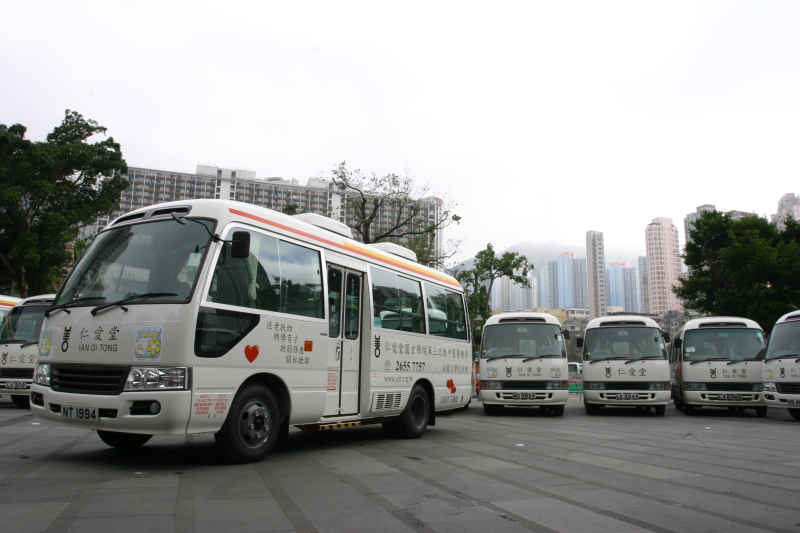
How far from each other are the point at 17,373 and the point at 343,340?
9.92m

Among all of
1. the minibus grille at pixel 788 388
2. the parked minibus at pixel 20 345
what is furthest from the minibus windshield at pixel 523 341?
the parked minibus at pixel 20 345

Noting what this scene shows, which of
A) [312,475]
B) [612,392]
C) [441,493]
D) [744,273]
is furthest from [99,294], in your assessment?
[744,273]

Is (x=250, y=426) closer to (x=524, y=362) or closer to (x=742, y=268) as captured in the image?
(x=524, y=362)

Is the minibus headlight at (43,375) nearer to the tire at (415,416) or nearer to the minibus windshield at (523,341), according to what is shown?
the tire at (415,416)

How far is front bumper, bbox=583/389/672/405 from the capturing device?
15.1 meters

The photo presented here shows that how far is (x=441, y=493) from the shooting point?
5.53 meters

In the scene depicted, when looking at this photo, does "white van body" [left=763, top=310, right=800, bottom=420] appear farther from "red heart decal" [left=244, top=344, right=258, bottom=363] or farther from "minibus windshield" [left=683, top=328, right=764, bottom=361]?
"red heart decal" [left=244, top=344, right=258, bottom=363]

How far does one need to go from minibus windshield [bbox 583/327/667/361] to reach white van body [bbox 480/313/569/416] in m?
0.94

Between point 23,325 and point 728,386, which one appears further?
point 728,386

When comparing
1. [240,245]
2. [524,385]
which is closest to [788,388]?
[524,385]

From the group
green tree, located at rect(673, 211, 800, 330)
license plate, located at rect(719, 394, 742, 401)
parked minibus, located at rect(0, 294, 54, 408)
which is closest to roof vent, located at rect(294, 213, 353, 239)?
parked minibus, located at rect(0, 294, 54, 408)

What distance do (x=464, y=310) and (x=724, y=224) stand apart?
30375 millimetres

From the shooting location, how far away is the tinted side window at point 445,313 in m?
10.9

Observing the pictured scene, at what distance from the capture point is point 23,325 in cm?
1446
